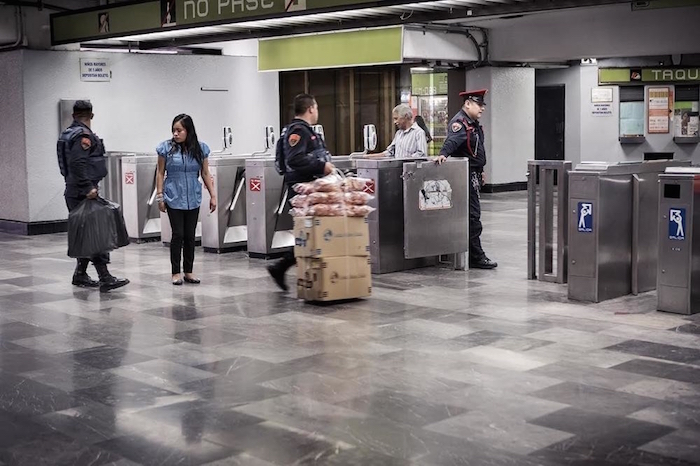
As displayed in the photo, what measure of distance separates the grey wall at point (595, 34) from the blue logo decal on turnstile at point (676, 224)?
764 cm

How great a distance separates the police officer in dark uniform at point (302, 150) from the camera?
8.23 metres

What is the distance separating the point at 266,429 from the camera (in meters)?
4.83

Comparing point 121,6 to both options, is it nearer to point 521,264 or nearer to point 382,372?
point 521,264

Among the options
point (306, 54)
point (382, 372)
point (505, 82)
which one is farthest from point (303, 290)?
point (505, 82)

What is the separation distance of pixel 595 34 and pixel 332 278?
9.67 meters

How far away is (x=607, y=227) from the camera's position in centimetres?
799

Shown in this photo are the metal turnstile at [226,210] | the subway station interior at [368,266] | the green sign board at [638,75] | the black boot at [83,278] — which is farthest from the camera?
the green sign board at [638,75]

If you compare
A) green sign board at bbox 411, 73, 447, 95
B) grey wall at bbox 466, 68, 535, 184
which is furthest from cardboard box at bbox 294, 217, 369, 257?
green sign board at bbox 411, 73, 447, 95

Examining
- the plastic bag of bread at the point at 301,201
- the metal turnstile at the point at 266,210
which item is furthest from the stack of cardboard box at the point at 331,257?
the metal turnstile at the point at 266,210

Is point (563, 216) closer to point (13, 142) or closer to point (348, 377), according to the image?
point (348, 377)

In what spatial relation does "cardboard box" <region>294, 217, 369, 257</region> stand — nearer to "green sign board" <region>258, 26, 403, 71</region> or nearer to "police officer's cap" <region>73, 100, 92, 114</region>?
"police officer's cap" <region>73, 100, 92, 114</region>

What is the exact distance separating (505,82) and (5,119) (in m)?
A: 8.97

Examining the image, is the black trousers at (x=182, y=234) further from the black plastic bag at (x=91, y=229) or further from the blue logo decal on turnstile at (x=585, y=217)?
the blue logo decal on turnstile at (x=585, y=217)

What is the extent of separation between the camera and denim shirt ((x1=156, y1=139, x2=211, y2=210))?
8.97 m
